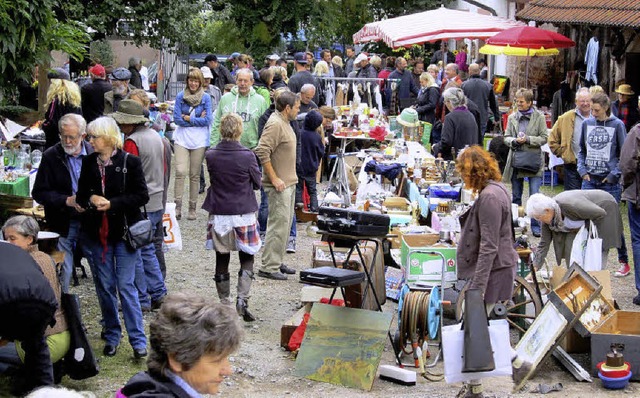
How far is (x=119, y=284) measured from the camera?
7211 millimetres

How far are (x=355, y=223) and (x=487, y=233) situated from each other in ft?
3.29

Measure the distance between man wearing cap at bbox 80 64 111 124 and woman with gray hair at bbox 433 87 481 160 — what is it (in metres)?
4.25

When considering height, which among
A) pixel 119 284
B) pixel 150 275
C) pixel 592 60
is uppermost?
pixel 592 60

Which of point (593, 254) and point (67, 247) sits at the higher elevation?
point (67, 247)

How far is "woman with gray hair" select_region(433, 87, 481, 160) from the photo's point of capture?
12.4 meters

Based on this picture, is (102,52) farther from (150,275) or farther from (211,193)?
(211,193)

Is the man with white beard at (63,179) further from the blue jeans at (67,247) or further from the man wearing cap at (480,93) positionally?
the man wearing cap at (480,93)

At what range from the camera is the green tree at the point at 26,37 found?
7.80 meters

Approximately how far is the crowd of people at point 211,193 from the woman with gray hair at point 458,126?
1 centimetres

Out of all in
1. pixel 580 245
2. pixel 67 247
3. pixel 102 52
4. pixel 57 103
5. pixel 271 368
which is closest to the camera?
pixel 271 368

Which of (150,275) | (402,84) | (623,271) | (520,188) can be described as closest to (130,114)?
(150,275)

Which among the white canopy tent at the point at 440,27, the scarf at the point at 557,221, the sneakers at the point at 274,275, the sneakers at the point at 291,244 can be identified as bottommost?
the sneakers at the point at 274,275

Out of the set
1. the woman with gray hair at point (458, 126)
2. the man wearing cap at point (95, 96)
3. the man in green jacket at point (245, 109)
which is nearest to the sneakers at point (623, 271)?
the woman with gray hair at point (458, 126)

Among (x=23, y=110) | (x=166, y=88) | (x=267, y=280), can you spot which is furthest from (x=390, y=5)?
(x=267, y=280)
